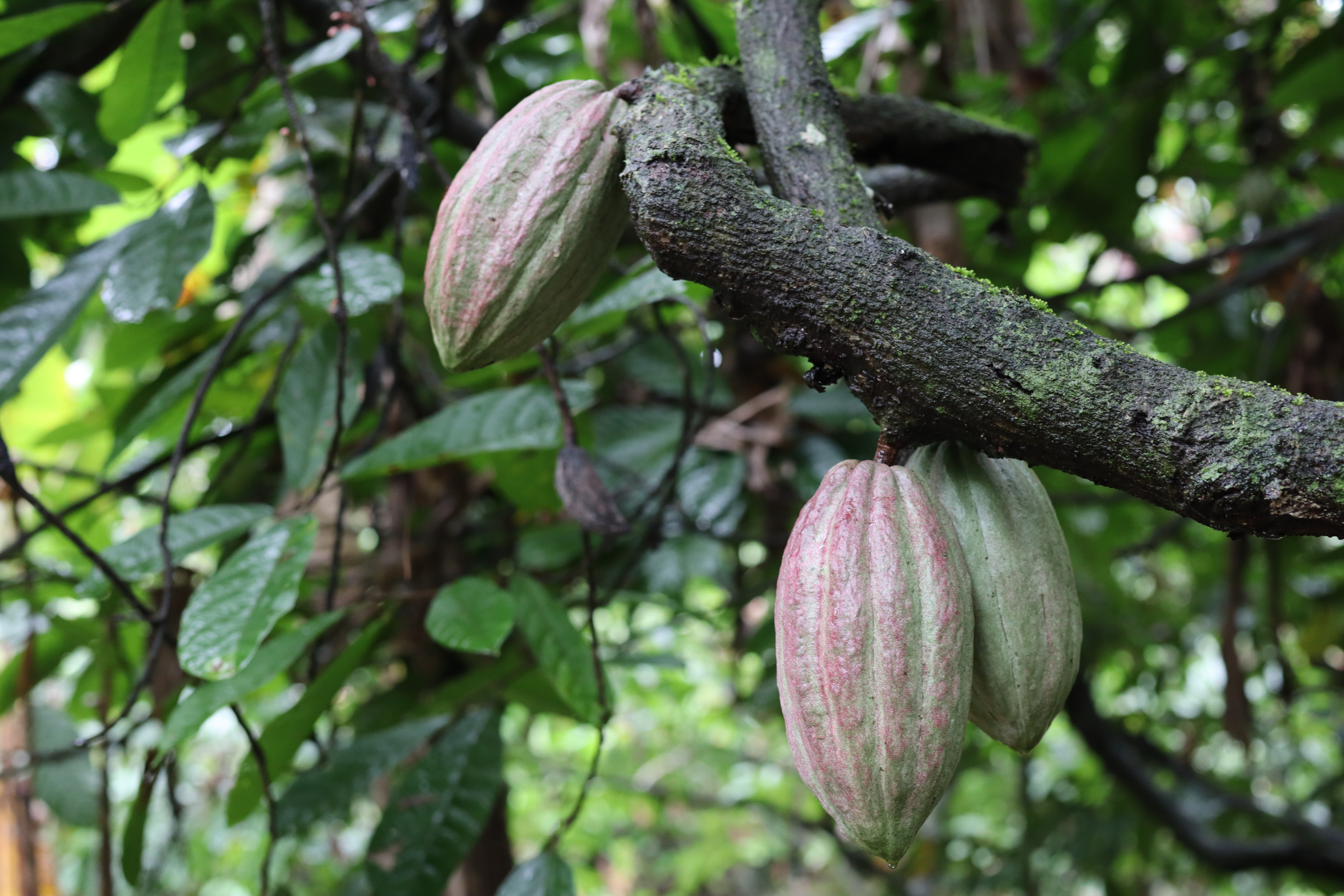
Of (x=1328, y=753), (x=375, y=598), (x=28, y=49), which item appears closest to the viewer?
(x=375, y=598)

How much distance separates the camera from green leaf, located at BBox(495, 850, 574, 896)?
1.10 meters

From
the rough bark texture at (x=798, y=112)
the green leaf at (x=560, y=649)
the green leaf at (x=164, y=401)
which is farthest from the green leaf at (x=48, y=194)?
the rough bark texture at (x=798, y=112)

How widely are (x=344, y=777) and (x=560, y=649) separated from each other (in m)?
0.39

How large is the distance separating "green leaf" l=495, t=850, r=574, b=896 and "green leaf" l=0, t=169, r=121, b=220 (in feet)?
3.09

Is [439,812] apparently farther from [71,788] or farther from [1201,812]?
[1201,812]

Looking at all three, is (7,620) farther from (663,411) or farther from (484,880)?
(663,411)

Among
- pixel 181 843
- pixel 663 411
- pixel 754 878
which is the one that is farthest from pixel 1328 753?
pixel 181 843

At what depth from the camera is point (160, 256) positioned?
3.78ft

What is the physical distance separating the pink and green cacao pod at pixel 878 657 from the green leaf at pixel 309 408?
778 mm

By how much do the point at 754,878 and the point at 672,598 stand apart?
403 centimetres

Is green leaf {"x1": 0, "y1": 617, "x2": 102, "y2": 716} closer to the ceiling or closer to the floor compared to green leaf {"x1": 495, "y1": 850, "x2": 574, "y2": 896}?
closer to the ceiling

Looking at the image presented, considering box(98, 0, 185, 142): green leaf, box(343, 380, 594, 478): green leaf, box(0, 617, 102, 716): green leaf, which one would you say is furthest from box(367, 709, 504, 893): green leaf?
box(98, 0, 185, 142): green leaf

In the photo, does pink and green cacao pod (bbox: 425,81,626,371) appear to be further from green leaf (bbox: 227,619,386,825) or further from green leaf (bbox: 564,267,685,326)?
green leaf (bbox: 227,619,386,825)

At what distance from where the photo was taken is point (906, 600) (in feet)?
1.78
